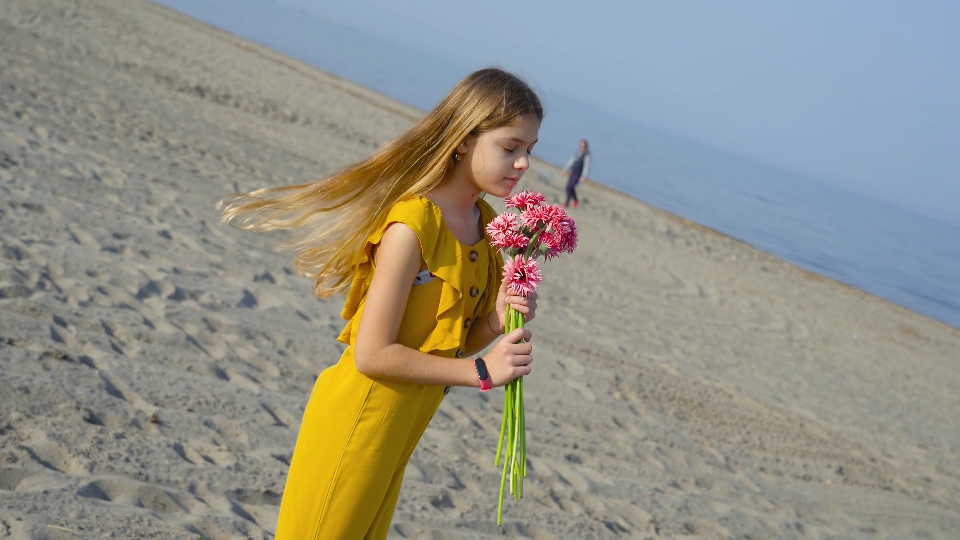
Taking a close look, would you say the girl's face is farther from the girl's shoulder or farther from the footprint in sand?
the footprint in sand

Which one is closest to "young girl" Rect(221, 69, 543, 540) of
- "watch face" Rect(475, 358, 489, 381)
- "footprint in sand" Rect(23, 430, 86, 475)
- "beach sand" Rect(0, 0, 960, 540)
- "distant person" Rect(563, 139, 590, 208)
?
"watch face" Rect(475, 358, 489, 381)

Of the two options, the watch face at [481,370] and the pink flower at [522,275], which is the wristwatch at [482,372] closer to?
the watch face at [481,370]

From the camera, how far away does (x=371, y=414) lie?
1.93m

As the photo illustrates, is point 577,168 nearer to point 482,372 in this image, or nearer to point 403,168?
point 403,168

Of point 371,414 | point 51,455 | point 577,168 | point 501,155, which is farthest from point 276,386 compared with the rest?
point 577,168

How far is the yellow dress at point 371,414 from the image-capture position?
1.93 meters

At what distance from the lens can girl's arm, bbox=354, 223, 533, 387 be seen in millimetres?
1852

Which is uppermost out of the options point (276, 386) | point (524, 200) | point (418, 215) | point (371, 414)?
point (524, 200)

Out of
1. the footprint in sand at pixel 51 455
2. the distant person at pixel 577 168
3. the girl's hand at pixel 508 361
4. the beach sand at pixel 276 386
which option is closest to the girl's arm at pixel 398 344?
the girl's hand at pixel 508 361

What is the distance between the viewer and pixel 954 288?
28.9 meters

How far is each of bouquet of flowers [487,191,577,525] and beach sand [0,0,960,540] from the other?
144cm

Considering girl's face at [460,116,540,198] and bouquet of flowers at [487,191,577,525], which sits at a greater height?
girl's face at [460,116,540,198]

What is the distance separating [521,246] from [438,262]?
217 millimetres

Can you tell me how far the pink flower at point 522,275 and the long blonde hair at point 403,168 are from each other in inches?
11.7
